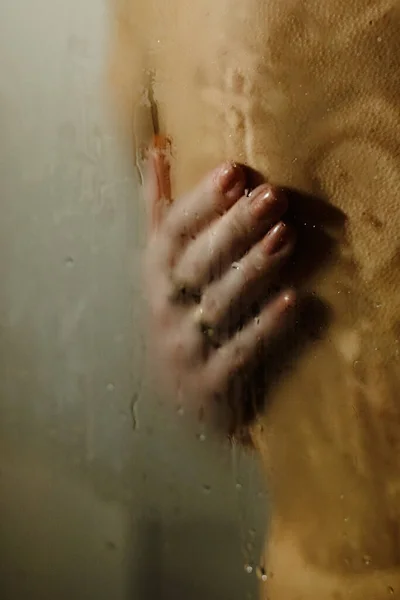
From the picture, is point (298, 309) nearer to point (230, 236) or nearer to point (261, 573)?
point (230, 236)

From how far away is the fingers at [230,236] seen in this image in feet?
1.58

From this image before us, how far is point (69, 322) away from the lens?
548 millimetres

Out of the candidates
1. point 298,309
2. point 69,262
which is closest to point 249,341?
point 298,309

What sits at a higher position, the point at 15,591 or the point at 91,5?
the point at 91,5

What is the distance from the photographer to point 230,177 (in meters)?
0.49

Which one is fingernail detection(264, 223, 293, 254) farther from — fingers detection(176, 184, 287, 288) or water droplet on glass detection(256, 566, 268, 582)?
water droplet on glass detection(256, 566, 268, 582)

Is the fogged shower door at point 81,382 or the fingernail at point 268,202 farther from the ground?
the fingernail at point 268,202

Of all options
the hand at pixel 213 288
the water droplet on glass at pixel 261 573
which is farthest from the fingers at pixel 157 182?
the water droplet on glass at pixel 261 573

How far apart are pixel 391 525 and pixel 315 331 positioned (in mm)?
134

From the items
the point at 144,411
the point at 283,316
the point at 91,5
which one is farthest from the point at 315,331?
the point at 91,5

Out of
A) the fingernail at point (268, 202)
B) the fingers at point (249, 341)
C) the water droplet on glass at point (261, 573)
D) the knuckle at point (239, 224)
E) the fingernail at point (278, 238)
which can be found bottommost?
the water droplet on glass at point (261, 573)

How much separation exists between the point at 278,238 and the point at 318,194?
38mm

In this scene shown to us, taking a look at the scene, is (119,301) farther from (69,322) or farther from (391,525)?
(391,525)

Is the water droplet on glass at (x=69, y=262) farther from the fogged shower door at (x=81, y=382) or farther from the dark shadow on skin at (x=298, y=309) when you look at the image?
the dark shadow on skin at (x=298, y=309)
